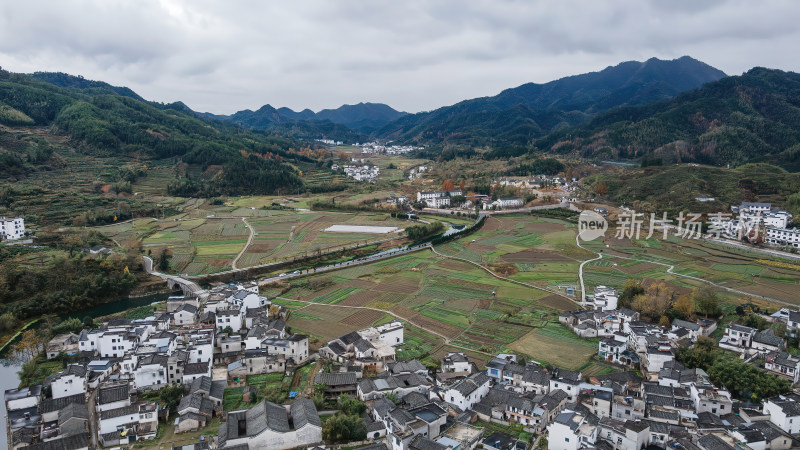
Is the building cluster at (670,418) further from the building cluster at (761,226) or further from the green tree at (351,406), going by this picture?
the building cluster at (761,226)

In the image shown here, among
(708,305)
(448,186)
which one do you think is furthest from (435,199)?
(708,305)

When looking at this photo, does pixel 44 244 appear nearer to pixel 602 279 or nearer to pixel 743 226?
pixel 602 279

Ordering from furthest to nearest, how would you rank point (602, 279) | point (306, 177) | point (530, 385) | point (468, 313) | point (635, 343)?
1. point (306, 177)
2. point (602, 279)
3. point (468, 313)
4. point (635, 343)
5. point (530, 385)

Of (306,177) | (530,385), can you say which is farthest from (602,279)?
(306,177)

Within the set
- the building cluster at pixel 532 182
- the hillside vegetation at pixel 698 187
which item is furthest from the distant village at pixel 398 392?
the building cluster at pixel 532 182

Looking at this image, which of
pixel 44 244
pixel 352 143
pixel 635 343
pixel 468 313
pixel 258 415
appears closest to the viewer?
pixel 258 415

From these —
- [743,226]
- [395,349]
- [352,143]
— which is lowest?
[395,349]

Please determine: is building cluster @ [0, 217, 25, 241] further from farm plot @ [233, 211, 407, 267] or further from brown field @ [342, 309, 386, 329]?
brown field @ [342, 309, 386, 329]
